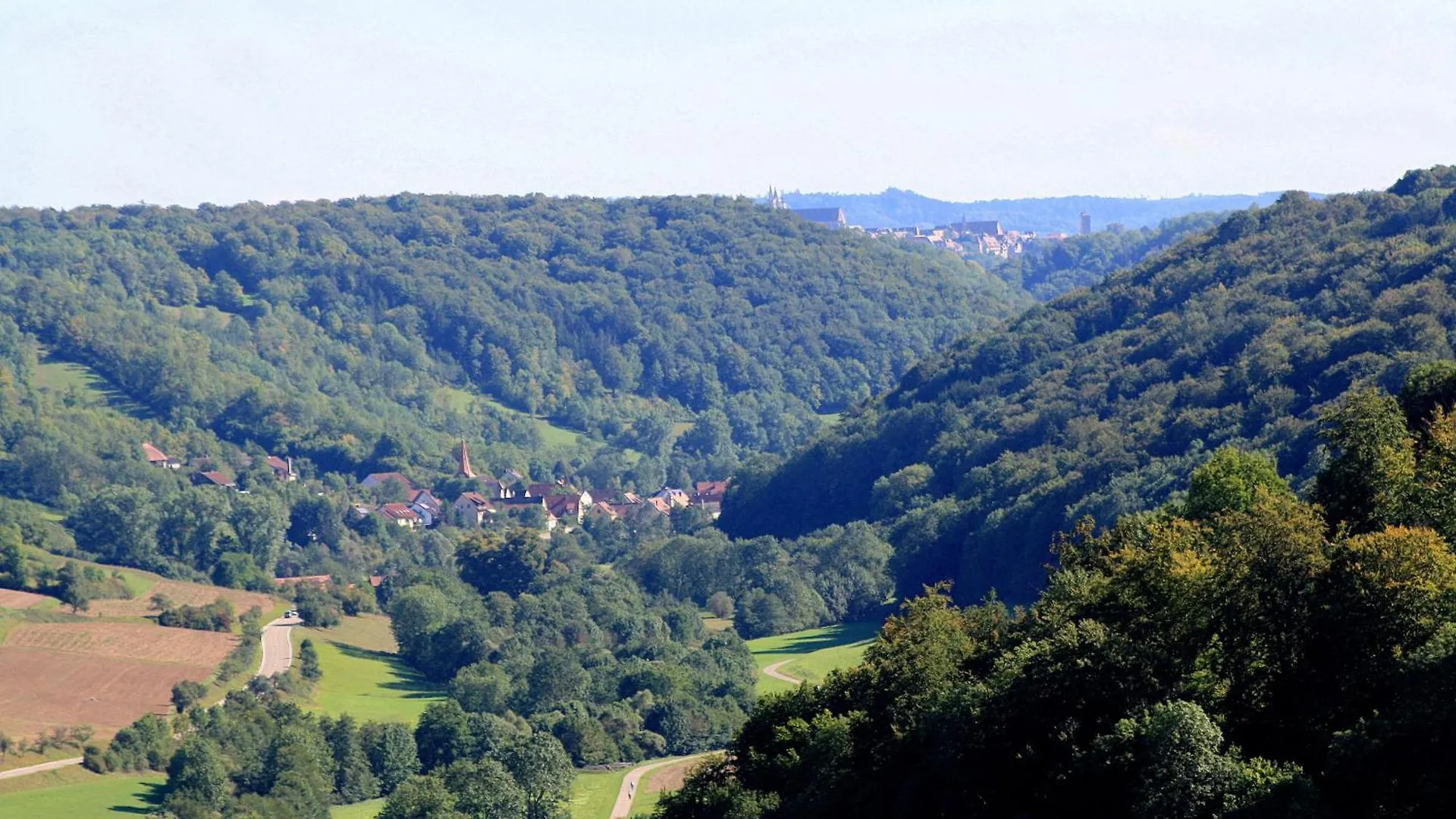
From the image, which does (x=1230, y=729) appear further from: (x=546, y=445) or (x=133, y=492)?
(x=546, y=445)

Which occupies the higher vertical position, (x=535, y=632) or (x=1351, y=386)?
(x=1351, y=386)

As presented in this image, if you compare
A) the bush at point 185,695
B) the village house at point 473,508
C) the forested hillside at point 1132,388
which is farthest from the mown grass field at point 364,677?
the village house at point 473,508

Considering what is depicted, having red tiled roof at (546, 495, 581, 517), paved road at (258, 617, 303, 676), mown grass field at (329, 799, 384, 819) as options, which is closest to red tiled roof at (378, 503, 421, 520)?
red tiled roof at (546, 495, 581, 517)

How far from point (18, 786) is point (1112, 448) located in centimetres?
5098

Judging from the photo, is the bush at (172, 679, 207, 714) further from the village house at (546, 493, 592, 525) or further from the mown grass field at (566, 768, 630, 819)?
the village house at (546, 493, 592, 525)

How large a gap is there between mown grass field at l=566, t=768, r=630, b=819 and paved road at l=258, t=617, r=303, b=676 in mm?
22524

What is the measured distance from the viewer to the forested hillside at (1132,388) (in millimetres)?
84562

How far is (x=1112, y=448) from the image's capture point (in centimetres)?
9175

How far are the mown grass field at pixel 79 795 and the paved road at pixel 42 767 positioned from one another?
1.51ft

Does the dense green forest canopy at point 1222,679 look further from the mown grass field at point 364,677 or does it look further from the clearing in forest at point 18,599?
the clearing in forest at point 18,599

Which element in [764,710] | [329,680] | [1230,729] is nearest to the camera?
[1230,729]

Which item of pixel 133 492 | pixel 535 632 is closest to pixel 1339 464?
pixel 535 632

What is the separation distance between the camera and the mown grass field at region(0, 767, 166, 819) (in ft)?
212

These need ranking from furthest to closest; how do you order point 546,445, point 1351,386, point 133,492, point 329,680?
point 546,445
point 133,492
point 329,680
point 1351,386
